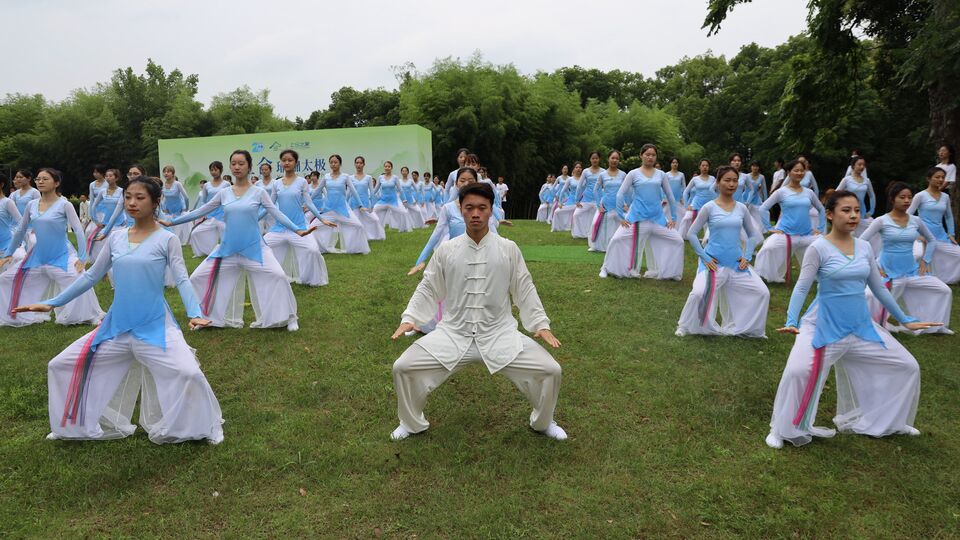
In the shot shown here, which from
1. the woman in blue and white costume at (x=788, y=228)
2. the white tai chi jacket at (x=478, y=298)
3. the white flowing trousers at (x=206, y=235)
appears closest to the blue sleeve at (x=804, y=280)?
the white tai chi jacket at (x=478, y=298)

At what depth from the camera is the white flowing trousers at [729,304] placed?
6.46 metres

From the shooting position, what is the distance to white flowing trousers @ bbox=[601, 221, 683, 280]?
911 cm

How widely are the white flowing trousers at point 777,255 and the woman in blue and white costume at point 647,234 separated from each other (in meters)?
1.21

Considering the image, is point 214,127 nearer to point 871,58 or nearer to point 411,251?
point 411,251

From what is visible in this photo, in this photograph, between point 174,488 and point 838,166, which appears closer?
point 174,488

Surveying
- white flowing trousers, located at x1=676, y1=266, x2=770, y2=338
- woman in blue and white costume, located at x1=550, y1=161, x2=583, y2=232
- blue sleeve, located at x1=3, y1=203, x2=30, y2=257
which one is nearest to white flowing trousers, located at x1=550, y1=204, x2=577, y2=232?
woman in blue and white costume, located at x1=550, y1=161, x2=583, y2=232

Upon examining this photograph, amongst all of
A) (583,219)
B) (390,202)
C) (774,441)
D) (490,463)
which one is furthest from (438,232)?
(390,202)

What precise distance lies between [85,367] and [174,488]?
3.48 ft

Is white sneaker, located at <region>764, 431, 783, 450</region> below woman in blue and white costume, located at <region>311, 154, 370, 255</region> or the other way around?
below

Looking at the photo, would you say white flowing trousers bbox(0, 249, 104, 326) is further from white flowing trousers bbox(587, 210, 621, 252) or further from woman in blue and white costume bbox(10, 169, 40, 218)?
white flowing trousers bbox(587, 210, 621, 252)

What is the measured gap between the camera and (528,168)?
29562 mm

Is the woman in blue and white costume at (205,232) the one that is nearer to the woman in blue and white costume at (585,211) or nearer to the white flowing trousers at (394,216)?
the white flowing trousers at (394,216)

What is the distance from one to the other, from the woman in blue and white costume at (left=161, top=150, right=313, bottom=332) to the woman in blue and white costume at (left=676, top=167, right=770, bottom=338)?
4.36 meters

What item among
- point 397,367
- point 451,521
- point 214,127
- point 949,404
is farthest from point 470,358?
point 214,127
